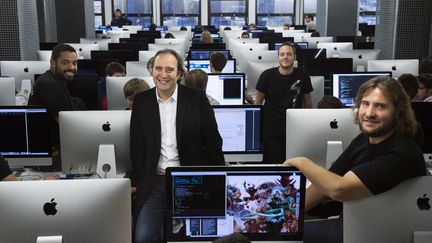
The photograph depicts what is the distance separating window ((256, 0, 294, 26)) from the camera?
25125 millimetres

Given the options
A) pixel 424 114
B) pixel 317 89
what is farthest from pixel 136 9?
pixel 424 114

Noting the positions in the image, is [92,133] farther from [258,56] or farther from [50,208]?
[258,56]

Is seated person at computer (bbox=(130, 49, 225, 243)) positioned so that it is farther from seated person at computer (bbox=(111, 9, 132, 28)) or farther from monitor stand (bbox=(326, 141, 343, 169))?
seated person at computer (bbox=(111, 9, 132, 28))

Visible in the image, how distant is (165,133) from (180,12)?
2184 centimetres

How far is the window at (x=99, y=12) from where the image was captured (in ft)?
82.8

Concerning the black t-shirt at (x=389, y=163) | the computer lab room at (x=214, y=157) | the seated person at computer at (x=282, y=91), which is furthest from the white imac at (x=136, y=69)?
the black t-shirt at (x=389, y=163)

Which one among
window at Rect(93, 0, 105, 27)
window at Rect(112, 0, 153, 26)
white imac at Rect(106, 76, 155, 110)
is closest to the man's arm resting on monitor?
white imac at Rect(106, 76, 155, 110)

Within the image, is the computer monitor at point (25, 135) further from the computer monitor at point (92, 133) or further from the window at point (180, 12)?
the window at point (180, 12)

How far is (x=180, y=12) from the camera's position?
25.2 metres

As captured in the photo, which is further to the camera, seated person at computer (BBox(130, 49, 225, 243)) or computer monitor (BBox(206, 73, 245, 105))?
computer monitor (BBox(206, 73, 245, 105))

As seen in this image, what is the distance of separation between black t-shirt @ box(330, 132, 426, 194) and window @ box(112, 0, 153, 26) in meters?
22.9

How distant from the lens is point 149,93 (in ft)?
12.9

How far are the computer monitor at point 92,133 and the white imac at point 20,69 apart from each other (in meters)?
3.79

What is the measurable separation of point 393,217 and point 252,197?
1.89ft
